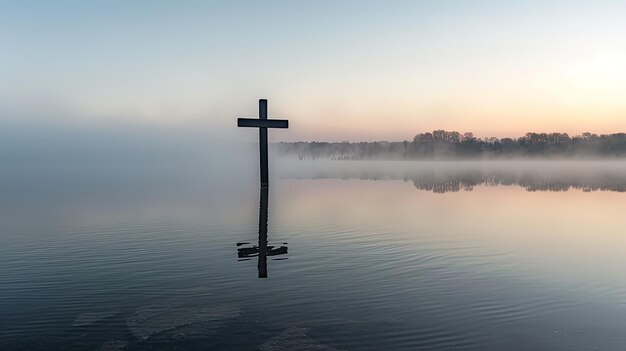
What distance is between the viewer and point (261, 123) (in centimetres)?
4284

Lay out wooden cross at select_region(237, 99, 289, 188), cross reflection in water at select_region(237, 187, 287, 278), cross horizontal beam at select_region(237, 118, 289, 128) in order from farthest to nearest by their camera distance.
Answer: wooden cross at select_region(237, 99, 289, 188), cross horizontal beam at select_region(237, 118, 289, 128), cross reflection in water at select_region(237, 187, 287, 278)

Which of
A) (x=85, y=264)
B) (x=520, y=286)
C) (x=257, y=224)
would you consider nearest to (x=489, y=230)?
(x=520, y=286)

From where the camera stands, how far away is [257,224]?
23891mm

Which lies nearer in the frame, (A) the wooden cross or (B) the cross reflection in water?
(B) the cross reflection in water

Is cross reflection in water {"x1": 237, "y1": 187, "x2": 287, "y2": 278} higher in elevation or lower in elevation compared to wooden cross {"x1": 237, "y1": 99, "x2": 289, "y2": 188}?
lower

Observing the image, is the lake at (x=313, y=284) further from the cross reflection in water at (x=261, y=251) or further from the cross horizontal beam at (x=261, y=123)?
the cross horizontal beam at (x=261, y=123)

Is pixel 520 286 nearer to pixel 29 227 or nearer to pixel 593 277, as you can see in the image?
pixel 593 277

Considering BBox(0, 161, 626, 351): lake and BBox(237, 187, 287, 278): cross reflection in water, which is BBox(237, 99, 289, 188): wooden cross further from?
BBox(237, 187, 287, 278): cross reflection in water

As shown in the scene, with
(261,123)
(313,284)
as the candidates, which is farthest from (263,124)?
(313,284)

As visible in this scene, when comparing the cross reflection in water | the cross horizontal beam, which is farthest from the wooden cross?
the cross reflection in water

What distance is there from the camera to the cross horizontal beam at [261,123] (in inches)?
1641

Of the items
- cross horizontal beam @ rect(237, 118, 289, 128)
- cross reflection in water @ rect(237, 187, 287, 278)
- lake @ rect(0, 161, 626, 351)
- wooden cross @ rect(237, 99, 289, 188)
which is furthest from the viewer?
wooden cross @ rect(237, 99, 289, 188)

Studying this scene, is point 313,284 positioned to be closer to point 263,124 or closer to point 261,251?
point 261,251

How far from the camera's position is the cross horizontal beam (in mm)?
41688
